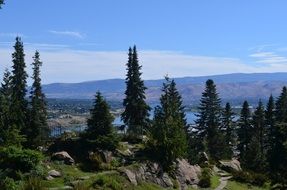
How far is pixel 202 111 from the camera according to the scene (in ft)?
293

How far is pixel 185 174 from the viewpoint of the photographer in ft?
162

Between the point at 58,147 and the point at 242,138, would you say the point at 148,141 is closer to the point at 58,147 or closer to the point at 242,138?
the point at 58,147

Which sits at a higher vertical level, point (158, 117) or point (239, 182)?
point (158, 117)

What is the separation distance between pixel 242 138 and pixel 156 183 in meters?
51.3

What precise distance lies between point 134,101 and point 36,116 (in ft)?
43.7

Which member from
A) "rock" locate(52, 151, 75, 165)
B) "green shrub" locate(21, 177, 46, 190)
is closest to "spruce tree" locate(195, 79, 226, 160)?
"rock" locate(52, 151, 75, 165)

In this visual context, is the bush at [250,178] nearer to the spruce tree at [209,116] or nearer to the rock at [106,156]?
the rock at [106,156]

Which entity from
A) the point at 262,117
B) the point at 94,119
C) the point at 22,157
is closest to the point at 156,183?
the point at 94,119

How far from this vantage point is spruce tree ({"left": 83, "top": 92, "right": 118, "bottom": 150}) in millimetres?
48469

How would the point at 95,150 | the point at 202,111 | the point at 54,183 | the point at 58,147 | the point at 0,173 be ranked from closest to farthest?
1. the point at 0,173
2. the point at 54,183
3. the point at 95,150
4. the point at 58,147
5. the point at 202,111

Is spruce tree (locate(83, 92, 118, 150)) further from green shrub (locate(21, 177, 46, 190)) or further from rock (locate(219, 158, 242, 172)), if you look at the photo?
rock (locate(219, 158, 242, 172))

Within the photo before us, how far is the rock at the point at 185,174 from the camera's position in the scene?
4834 centimetres

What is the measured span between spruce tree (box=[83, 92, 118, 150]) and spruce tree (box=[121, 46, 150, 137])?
16122 millimetres

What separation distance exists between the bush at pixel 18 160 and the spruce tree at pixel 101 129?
11.0 meters
